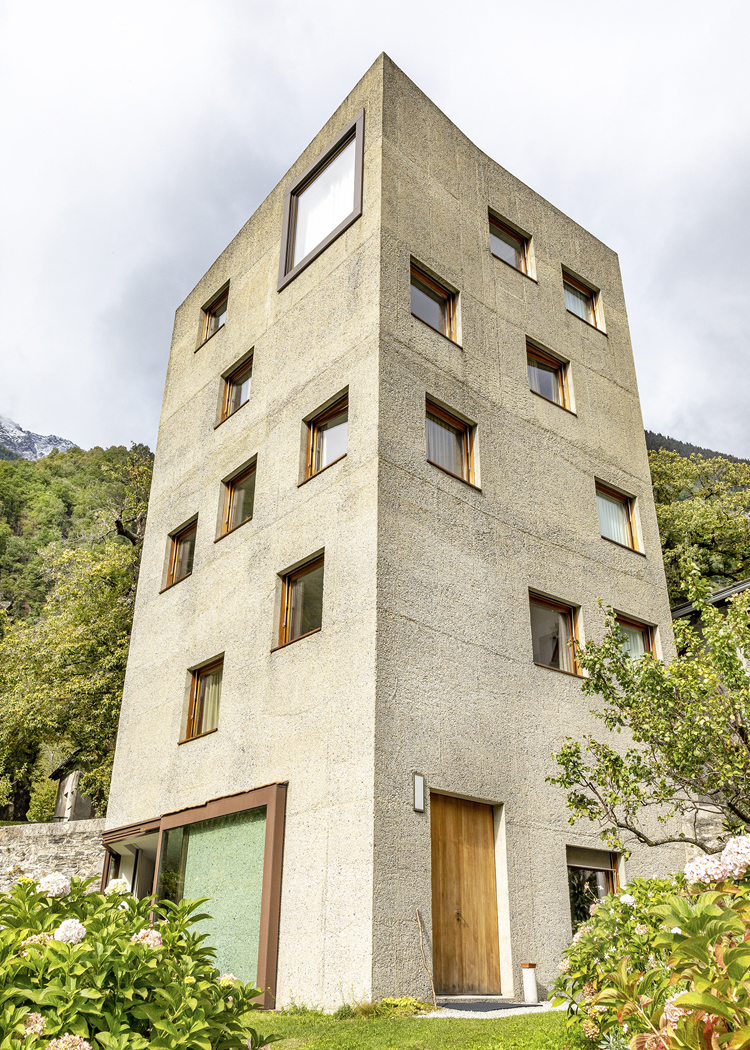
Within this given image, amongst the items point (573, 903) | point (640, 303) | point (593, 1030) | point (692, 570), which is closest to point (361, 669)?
point (692, 570)

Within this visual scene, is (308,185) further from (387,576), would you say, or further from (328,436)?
(387,576)

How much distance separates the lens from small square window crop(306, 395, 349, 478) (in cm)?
1332

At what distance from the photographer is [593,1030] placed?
4.45 m

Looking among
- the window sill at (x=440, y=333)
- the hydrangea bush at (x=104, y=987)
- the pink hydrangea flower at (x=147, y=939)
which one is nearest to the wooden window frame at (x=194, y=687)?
the window sill at (x=440, y=333)

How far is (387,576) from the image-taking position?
1133 centimetres

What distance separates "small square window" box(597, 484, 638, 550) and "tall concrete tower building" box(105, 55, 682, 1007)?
0.19 feet

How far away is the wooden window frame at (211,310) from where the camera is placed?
63.8 feet

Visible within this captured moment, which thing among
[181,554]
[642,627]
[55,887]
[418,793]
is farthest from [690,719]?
[181,554]

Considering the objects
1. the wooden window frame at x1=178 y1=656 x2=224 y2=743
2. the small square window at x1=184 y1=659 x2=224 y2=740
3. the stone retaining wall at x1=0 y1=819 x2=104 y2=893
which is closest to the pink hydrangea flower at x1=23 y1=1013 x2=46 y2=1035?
the small square window at x1=184 y1=659 x2=224 y2=740

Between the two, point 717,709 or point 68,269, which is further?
point 68,269

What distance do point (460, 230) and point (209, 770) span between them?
10.9 meters

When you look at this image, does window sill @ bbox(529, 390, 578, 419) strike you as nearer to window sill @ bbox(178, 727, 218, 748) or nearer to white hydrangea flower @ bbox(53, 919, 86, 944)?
window sill @ bbox(178, 727, 218, 748)

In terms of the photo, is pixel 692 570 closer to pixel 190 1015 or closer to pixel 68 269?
pixel 190 1015

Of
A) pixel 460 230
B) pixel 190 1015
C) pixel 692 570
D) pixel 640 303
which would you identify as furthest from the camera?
pixel 640 303
